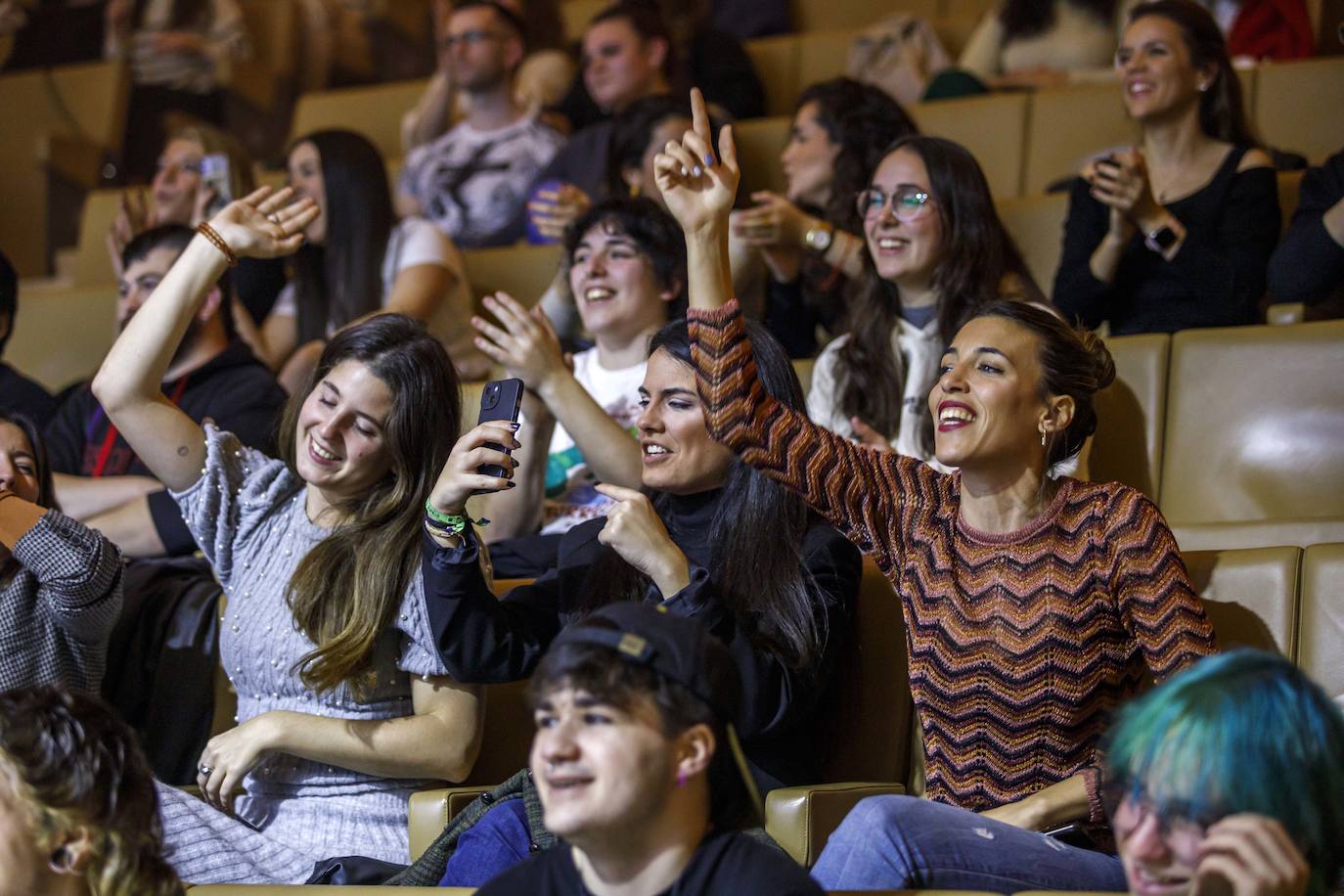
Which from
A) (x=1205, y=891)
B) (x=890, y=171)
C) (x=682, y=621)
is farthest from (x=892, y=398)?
(x=1205, y=891)

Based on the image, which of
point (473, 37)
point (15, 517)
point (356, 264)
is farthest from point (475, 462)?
point (473, 37)

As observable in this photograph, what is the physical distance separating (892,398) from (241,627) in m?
1.13

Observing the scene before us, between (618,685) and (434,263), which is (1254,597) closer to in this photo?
(618,685)

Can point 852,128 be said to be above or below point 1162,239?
above

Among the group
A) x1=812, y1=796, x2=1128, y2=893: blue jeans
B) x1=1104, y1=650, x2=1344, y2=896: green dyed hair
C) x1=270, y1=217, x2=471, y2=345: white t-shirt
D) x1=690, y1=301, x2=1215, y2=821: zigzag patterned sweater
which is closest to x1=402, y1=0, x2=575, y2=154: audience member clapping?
x1=270, y1=217, x2=471, y2=345: white t-shirt

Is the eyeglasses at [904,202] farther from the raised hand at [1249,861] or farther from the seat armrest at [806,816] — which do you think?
the raised hand at [1249,861]

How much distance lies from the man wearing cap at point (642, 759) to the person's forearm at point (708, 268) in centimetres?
55

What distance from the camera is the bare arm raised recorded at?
7.47 feet

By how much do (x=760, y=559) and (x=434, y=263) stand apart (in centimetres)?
Result: 160

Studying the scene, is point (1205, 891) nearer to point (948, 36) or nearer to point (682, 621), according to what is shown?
point (682, 621)

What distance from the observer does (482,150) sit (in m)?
4.29

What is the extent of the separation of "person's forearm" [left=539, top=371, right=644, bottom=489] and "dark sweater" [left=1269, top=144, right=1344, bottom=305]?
1.19m

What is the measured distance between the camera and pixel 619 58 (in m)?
4.23

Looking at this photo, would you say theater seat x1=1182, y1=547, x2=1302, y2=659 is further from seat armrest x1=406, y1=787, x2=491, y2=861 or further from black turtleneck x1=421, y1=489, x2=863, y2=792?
seat armrest x1=406, y1=787, x2=491, y2=861
